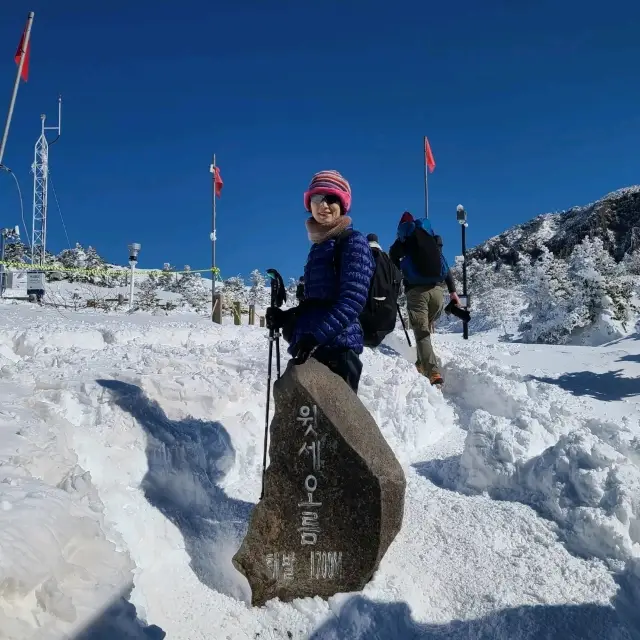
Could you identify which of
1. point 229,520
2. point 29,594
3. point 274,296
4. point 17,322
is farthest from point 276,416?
point 17,322

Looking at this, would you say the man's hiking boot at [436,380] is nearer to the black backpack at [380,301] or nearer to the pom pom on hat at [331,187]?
the black backpack at [380,301]

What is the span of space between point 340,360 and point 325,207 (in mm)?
926

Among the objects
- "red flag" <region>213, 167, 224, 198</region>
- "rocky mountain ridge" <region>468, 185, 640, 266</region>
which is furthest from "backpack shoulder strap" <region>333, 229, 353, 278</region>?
"rocky mountain ridge" <region>468, 185, 640, 266</region>

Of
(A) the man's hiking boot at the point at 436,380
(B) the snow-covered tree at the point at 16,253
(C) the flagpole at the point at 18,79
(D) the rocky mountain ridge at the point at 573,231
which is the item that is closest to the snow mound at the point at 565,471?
(A) the man's hiking boot at the point at 436,380

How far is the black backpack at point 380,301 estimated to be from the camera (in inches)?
123

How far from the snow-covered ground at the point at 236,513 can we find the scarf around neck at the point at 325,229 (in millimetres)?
1846

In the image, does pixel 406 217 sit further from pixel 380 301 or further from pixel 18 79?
pixel 18 79

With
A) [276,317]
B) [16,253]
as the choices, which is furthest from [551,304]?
[16,253]

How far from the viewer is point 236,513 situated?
3.62 m

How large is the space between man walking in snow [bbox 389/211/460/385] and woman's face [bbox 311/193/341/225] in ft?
10.5

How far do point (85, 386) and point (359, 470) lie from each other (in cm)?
239

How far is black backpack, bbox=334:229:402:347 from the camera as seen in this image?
3117 mm

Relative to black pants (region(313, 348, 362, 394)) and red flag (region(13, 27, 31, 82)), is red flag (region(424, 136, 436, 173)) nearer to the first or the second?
red flag (region(13, 27, 31, 82))

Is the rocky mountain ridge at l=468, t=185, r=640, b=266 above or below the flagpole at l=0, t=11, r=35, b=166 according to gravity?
above
